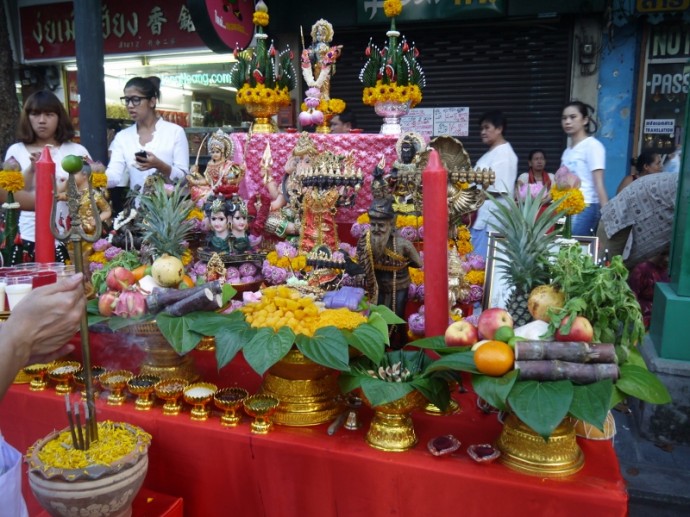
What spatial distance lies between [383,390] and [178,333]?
60 centimetres

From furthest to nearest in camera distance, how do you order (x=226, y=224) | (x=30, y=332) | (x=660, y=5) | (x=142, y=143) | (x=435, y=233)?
(x=660, y=5), (x=142, y=143), (x=226, y=224), (x=435, y=233), (x=30, y=332)

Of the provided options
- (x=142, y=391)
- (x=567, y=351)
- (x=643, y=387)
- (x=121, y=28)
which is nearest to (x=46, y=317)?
(x=142, y=391)

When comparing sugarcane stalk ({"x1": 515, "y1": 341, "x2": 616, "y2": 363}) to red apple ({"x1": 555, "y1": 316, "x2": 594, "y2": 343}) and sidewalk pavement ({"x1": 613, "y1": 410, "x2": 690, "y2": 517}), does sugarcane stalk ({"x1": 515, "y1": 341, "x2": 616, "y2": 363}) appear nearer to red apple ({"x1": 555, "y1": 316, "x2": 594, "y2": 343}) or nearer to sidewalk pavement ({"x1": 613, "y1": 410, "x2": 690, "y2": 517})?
red apple ({"x1": 555, "y1": 316, "x2": 594, "y2": 343})

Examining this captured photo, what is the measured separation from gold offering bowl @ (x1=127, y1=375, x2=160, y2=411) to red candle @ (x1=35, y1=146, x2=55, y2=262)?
53cm

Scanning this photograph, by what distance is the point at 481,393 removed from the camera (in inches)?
44.9

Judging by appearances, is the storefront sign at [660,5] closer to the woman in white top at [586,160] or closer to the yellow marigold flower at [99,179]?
the woman in white top at [586,160]

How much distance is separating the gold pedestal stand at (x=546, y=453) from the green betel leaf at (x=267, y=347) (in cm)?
57

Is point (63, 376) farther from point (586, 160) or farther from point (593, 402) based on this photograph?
point (586, 160)

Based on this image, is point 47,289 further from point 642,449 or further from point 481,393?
point 642,449

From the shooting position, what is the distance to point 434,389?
1312mm

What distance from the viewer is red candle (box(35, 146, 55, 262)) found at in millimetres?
1733

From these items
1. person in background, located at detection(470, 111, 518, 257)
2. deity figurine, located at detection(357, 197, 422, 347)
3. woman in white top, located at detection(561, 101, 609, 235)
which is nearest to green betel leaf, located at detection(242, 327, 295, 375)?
A: deity figurine, located at detection(357, 197, 422, 347)

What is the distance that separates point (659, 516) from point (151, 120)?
10.2 ft

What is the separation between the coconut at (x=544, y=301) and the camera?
1.30m
